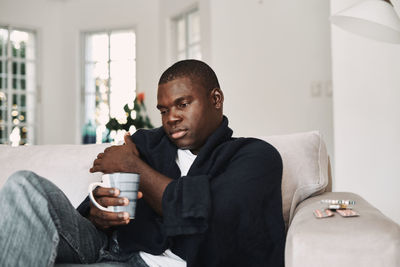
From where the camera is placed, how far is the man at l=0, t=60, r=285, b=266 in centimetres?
113

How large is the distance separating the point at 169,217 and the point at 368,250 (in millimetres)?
473

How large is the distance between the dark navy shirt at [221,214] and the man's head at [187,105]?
0.07 metres

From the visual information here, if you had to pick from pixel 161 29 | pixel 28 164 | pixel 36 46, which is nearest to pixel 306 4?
pixel 161 29

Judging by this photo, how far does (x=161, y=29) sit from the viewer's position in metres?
5.32

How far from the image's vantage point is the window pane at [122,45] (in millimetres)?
5789

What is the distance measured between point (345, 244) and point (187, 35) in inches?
164

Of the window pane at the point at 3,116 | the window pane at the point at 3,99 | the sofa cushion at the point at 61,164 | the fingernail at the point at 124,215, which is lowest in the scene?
the fingernail at the point at 124,215

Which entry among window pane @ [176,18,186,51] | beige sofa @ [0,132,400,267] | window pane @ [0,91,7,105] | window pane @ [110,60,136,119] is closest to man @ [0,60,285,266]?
beige sofa @ [0,132,400,267]

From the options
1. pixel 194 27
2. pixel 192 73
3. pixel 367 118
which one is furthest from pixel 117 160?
pixel 194 27

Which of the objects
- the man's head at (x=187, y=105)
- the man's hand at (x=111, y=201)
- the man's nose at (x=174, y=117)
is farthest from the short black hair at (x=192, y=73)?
the man's hand at (x=111, y=201)

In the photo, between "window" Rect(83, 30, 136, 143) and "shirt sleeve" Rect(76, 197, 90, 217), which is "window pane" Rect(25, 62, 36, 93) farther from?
"shirt sleeve" Rect(76, 197, 90, 217)

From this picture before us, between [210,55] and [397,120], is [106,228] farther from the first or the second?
[210,55]

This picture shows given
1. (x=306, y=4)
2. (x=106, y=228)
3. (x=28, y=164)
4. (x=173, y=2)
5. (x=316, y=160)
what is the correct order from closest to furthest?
(x=106, y=228) < (x=316, y=160) < (x=28, y=164) < (x=306, y=4) < (x=173, y=2)

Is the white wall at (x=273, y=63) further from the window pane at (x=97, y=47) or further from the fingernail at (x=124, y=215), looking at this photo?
the fingernail at (x=124, y=215)
